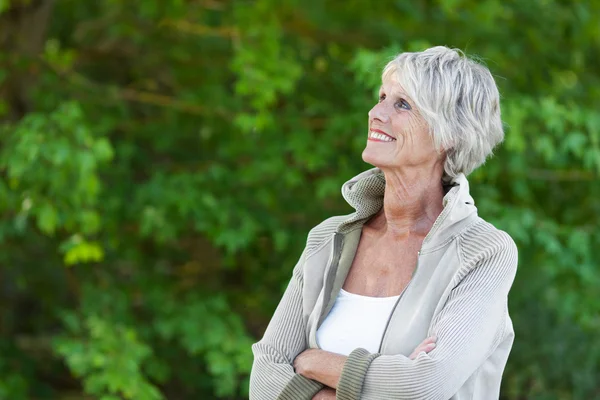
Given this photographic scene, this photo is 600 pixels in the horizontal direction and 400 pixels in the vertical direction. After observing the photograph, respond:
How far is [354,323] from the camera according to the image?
2.05m

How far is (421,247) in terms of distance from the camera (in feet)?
6.70

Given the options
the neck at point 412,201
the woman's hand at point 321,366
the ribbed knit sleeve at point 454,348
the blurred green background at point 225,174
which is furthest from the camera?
the blurred green background at point 225,174

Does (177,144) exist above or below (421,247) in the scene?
below

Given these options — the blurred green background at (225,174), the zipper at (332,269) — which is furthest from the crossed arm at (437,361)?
the blurred green background at (225,174)

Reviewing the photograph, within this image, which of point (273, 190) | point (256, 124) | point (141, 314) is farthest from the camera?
point (141, 314)

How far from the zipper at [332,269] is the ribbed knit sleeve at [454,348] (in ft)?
0.59

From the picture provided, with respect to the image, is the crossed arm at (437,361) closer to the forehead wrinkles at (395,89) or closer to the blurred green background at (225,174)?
the forehead wrinkles at (395,89)

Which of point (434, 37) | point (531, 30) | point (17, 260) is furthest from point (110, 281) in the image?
point (531, 30)

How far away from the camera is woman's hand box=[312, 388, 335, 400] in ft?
6.48

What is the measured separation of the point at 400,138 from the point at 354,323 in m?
0.43

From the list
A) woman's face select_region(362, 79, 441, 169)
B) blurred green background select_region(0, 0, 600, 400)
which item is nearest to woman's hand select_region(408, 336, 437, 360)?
woman's face select_region(362, 79, 441, 169)

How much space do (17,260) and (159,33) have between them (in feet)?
5.47

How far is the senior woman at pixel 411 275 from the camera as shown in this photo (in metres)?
1.89

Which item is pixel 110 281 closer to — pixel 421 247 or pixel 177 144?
pixel 177 144
